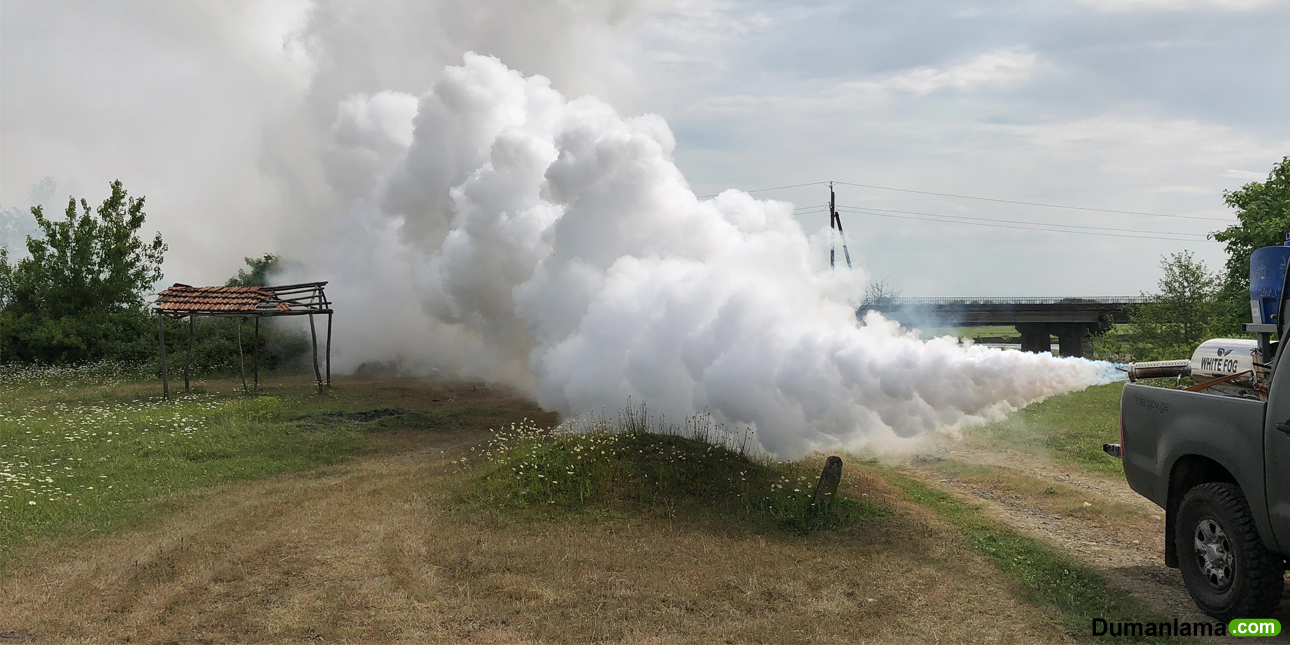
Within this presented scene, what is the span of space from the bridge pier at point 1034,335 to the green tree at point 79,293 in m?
47.3

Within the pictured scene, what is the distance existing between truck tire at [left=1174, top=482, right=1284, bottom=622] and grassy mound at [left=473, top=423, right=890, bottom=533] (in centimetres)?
375

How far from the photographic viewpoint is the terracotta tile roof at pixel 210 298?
24672 millimetres

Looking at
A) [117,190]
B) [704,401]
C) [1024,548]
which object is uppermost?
[117,190]

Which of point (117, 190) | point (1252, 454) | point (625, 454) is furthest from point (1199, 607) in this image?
point (117, 190)

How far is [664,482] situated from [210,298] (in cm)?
1926

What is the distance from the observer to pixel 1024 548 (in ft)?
29.9

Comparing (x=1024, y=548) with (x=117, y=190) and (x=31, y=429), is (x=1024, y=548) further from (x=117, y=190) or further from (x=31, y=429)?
(x=117, y=190)

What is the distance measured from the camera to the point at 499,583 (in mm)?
8242

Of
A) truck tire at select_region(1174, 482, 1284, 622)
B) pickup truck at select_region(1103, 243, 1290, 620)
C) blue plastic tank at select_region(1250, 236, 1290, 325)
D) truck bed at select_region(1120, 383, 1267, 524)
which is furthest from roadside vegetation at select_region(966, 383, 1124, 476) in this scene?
blue plastic tank at select_region(1250, 236, 1290, 325)

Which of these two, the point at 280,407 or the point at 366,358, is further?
the point at 366,358

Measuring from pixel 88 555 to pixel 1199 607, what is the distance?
10923 millimetres

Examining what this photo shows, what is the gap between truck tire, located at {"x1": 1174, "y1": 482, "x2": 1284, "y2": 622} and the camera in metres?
6.34

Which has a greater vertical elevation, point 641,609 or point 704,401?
point 704,401

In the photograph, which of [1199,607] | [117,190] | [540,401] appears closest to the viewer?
[1199,607]
